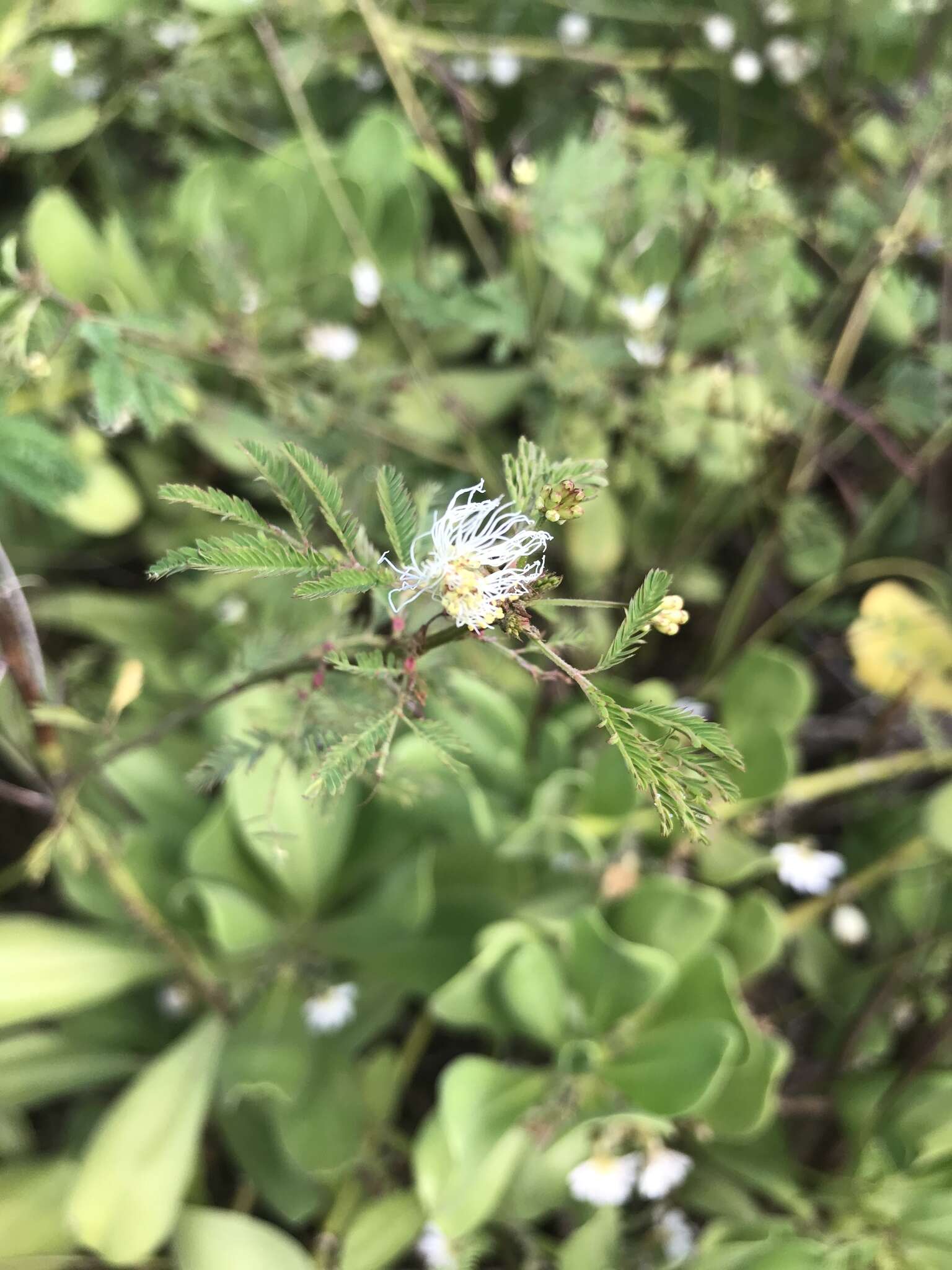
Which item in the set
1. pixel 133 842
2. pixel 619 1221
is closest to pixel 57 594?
pixel 133 842

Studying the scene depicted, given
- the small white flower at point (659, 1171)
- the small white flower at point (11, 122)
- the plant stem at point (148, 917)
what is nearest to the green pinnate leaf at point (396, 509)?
the plant stem at point (148, 917)

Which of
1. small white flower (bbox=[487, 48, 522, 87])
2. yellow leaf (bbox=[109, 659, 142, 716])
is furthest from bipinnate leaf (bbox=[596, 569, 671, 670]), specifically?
small white flower (bbox=[487, 48, 522, 87])

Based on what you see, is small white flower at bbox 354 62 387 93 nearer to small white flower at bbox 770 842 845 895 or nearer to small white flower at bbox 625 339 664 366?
small white flower at bbox 625 339 664 366

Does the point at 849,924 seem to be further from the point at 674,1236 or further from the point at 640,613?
the point at 640,613

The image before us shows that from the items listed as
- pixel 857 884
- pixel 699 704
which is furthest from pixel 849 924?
pixel 699 704

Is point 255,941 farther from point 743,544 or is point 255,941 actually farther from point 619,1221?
point 743,544

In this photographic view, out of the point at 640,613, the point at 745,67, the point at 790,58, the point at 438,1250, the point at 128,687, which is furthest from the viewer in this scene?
the point at 790,58
